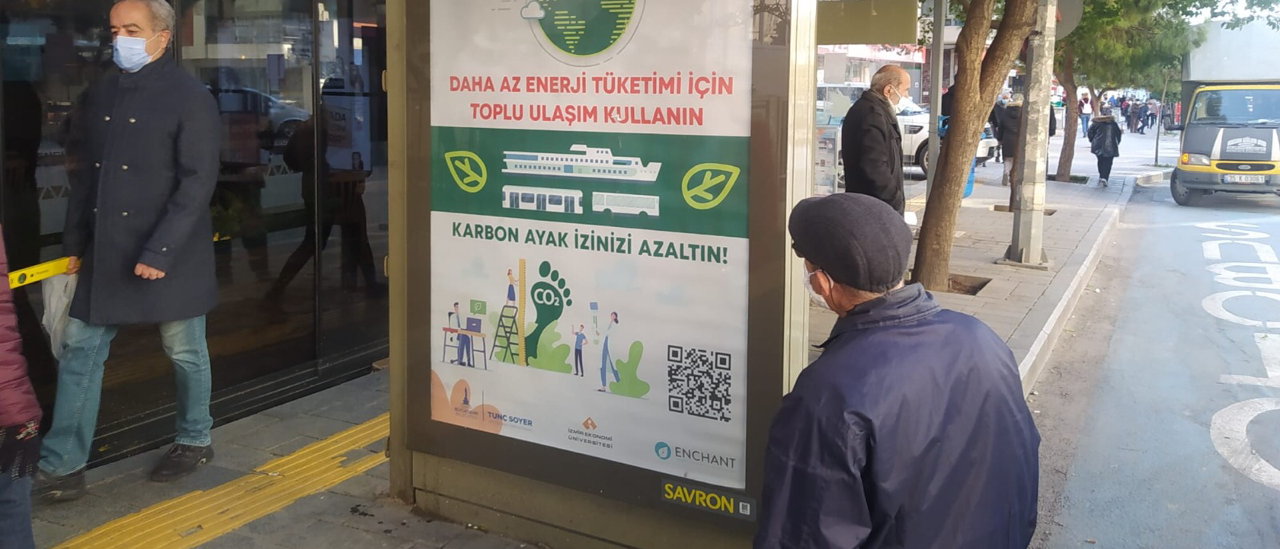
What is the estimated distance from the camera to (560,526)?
3.83 m

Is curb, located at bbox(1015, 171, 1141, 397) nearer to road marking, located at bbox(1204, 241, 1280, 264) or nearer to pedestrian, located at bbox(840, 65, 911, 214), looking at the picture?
road marking, located at bbox(1204, 241, 1280, 264)

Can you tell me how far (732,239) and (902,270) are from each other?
4.09 feet

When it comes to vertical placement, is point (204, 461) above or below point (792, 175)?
below

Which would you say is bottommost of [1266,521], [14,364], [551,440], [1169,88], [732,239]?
[1266,521]

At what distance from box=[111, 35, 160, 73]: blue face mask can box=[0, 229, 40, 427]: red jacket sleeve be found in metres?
1.64

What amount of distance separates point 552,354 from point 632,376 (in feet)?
1.08

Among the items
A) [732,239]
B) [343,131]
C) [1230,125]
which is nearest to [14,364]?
[732,239]

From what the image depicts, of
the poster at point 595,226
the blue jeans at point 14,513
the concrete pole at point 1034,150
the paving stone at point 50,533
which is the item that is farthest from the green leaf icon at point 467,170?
the concrete pole at point 1034,150

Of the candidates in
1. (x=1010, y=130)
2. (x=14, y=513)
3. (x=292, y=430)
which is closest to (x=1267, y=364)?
(x=292, y=430)

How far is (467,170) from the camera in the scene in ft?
12.6

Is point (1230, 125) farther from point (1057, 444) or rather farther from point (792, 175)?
point (792, 175)

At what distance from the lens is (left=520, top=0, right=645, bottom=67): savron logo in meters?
3.42

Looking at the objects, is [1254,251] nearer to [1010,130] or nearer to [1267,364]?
[1010,130]

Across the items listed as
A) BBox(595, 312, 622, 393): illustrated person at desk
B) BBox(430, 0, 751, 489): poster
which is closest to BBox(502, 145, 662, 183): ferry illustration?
BBox(430, 0, 751, 489): poster
